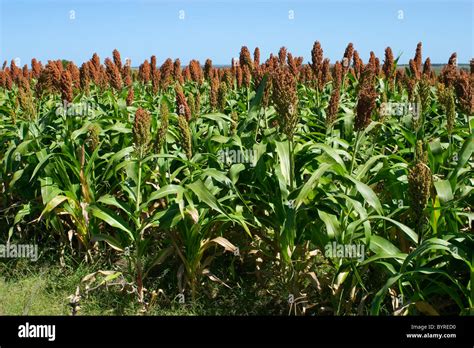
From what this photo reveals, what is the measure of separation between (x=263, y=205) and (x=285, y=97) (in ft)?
4.01

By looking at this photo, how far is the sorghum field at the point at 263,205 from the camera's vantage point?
11.8 feet

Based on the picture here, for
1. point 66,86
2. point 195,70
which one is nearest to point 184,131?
point 66,86

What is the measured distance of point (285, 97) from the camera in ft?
11.3

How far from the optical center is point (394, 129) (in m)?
5.32

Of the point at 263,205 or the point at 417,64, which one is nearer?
the point at 263,205

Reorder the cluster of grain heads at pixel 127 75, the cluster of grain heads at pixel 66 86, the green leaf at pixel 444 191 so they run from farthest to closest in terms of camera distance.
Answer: the cluster of grain heads at pixel 127 75 < the cluster of grain heads at pixel 66 86 < the green leaf at pixel 444 191

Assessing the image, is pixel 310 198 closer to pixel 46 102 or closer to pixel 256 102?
pixel 256 102

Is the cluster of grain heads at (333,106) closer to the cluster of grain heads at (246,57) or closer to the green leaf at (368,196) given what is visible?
the green leaf at (368,196)

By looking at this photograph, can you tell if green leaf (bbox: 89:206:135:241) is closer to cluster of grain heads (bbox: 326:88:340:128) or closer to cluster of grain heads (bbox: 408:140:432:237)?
cluster of grain heads (bbox: 326:88:340:128)

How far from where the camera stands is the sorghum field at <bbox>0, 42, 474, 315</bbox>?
142 inches

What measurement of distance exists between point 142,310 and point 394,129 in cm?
282

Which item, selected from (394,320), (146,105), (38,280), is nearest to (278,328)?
(394,320)

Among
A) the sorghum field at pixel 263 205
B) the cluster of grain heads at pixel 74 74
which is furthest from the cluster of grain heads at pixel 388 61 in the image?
the cluster of grain heads at pixel 74 74

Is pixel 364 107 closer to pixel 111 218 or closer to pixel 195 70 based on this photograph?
pixel 111 218
